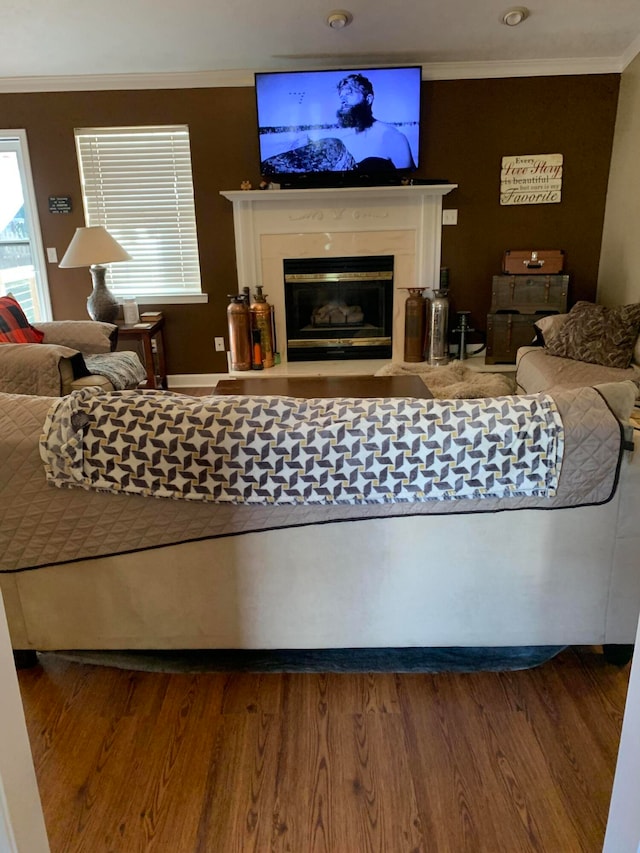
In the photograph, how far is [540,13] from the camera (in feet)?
12.2

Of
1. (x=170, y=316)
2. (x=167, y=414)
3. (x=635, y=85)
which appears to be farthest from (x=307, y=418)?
(x=635, y=85)

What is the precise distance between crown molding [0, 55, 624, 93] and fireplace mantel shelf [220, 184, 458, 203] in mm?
723

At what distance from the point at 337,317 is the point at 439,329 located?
835 millimetres

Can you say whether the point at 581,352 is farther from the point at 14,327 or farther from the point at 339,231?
the point at 14,327

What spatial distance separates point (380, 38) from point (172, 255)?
6.66ft

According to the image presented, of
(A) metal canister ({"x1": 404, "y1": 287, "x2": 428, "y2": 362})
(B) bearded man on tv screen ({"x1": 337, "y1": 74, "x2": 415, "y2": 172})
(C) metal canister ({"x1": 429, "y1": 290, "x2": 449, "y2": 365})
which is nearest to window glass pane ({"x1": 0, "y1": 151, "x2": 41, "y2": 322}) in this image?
(B) bearded man on tv screen ({"x1": 337, "y1": 74, "x2": 415, "y2": 172})

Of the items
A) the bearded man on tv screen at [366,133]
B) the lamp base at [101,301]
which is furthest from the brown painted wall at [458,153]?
the lamp base at [101,301]

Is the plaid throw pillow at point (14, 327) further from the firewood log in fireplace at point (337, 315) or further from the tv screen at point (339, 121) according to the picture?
the firewood log in fireplace at point (337, 315)

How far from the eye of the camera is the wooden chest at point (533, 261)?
14.6 ft

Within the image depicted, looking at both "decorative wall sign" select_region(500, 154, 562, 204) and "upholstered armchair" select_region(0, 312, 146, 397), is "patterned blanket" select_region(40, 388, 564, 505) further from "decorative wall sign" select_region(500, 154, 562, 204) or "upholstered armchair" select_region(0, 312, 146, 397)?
"decorative wall sign" select_region(500, 154, 562, 204)

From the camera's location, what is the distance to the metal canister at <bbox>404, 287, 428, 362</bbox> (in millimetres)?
4598

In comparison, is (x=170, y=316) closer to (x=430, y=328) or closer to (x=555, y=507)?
(x=430, y=328)

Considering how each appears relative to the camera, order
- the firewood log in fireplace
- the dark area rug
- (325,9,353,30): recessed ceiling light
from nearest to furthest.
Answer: the dark area rug → (325,9,353,30): recessed ceiling light → the firewood log in fireplace

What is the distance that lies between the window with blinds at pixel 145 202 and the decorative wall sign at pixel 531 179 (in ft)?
7.40
